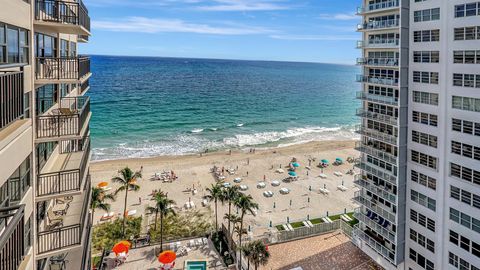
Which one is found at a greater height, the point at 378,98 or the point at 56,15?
the point at 56,15

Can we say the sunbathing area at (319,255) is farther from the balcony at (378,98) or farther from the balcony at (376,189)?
the balcony at (378,98)

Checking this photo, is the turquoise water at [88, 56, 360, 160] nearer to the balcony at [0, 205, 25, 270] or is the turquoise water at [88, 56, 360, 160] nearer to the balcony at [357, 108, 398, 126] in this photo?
the balcony at [357, 108, 398, 126]

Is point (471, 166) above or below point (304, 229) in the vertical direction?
above

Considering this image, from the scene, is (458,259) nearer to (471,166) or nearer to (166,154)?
(471,166)

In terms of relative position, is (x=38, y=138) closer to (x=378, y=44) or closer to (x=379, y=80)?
(x=379, y=80)

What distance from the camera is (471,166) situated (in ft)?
79.0

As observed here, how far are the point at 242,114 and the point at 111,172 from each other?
63.8m

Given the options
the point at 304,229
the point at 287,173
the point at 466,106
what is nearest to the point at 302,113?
the point at 287,173

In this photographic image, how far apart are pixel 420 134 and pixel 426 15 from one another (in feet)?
32.2

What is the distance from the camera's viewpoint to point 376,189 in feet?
105

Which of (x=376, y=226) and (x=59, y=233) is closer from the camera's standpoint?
(x=59, y=233)

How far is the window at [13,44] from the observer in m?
10.1

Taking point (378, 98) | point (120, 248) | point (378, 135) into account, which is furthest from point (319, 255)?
point (120, 248)

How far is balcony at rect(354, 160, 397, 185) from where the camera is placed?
30.2m
